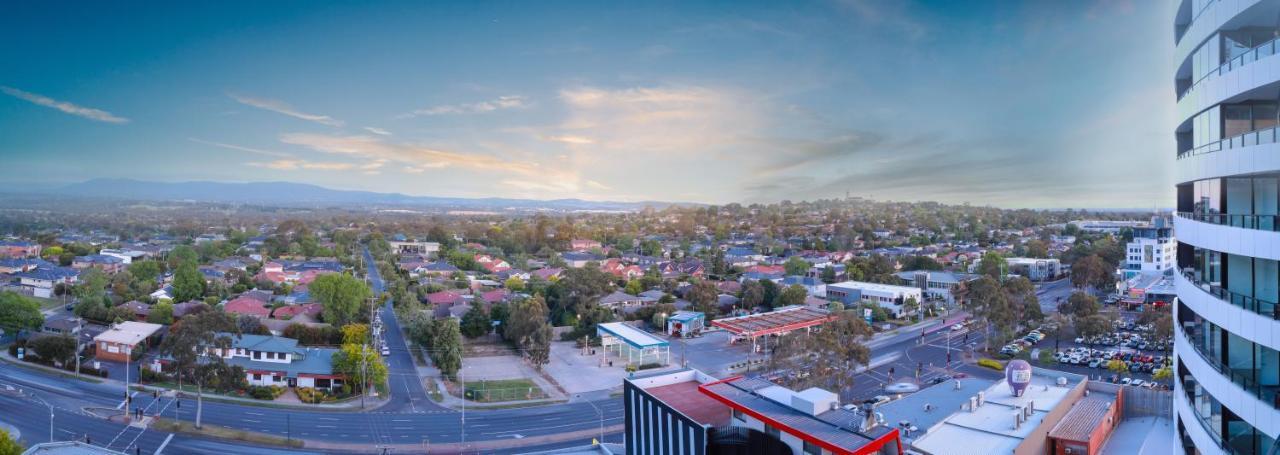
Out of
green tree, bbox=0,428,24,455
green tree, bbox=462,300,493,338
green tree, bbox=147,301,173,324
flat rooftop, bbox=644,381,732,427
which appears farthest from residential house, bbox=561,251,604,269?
green tree, bbox=0,428,24,455

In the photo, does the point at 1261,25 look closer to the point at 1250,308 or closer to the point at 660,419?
the point at 1250,308

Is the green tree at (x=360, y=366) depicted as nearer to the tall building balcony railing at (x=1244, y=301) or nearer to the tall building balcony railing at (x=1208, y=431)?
the tall building balcony railing at (x=1208, y=431)

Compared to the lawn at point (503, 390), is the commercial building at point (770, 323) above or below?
above

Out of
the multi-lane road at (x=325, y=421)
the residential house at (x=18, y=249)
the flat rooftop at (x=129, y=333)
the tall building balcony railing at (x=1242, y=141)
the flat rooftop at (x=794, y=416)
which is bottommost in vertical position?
the multi-lane road at (x=325, y=421)

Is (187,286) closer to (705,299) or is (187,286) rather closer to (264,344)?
(264,344)

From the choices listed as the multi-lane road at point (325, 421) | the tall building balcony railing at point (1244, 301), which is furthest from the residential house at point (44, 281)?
the tall building balcony railing at point (1244, 301)

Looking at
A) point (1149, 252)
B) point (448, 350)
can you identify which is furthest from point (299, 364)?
point (1149, 252)

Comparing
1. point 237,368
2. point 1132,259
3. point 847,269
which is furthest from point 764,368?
point 1132,259
